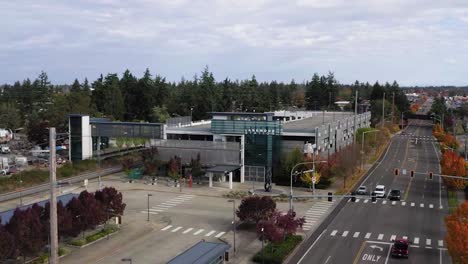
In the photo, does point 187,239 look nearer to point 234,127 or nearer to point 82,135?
point 234,127

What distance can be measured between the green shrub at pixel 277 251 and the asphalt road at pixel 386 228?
817mm

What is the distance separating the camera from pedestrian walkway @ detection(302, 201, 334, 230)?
49.1m

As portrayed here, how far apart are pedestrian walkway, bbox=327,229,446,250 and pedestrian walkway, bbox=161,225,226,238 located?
10477mm

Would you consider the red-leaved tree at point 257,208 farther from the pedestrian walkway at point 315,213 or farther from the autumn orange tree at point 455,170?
the autumn orange tree at point 455,170

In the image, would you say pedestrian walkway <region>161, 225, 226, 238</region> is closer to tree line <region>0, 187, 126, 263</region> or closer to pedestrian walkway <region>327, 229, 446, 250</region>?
tree line <region>0, 187, 126, 263</region>

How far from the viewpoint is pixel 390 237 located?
44.4m

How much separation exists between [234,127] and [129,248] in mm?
35950

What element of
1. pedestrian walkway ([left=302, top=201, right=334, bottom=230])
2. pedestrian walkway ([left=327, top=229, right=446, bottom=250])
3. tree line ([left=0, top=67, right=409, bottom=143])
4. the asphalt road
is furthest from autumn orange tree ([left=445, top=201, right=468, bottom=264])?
tree line ([left=0, top=67, right=409, bottom=143])

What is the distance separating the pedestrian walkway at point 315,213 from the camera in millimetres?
49094

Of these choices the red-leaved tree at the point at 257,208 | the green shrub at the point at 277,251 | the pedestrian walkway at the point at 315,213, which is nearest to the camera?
the green shrub at the point at 277,251

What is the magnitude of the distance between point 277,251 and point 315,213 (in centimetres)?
1678

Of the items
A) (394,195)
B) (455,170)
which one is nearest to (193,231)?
(394,195)

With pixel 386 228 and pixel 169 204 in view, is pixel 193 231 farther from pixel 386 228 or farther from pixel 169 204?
pixel 386 228

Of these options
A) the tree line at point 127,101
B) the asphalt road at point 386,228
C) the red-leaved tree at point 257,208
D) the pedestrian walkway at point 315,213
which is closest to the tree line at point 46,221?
the red-leaved tree at point 257,208
